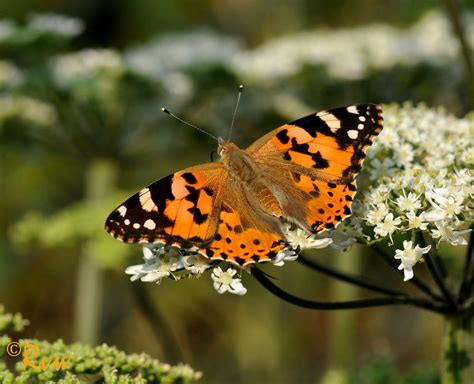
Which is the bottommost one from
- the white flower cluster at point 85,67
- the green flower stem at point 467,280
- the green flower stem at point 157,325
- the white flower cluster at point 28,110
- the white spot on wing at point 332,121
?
the green flower stem at point 467,280

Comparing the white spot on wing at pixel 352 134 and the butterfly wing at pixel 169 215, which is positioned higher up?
the white spot on wing at pixel 352 134

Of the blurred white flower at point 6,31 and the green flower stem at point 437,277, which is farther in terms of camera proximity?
the blurred white flower at point 6,31

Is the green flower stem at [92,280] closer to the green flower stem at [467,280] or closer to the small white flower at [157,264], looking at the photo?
the small white flower at [157,264]

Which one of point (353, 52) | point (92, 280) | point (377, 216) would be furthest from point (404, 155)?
point (92, 280)

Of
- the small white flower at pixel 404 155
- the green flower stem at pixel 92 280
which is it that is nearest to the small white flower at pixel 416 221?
the small white flower at pixel 404 155

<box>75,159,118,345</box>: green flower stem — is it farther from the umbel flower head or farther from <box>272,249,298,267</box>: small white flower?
<box>272,249,298,267</box>: small white flower

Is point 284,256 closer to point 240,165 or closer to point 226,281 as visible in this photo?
point 226,281

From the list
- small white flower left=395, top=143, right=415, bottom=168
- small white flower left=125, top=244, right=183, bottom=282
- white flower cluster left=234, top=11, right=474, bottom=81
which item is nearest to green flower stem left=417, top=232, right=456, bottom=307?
small white flower left=395, top=143, right=415, bottom=168
